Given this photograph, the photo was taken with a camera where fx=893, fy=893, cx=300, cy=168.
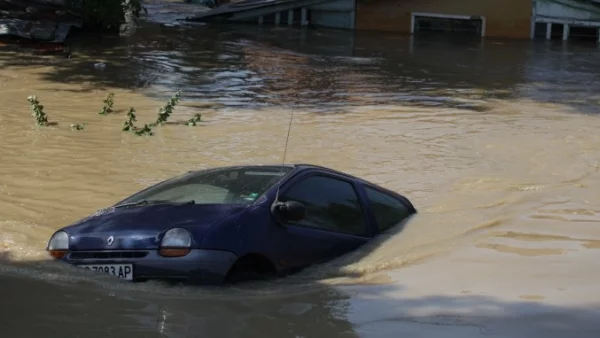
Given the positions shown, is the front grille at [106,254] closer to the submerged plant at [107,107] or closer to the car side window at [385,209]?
the car side window at [385,209]

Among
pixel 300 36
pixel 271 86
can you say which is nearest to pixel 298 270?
pixel 271 86

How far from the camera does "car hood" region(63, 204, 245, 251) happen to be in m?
6.58

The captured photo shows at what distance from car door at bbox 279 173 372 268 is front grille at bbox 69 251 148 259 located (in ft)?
3.72

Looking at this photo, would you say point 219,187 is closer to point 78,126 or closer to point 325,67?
point 78,126

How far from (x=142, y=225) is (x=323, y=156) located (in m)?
7.14

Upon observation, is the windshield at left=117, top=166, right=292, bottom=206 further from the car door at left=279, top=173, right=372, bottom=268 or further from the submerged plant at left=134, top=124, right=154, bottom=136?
the submerged plant at left=134, top=124, right=154, bottom=136

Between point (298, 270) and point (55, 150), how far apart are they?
7425 mm

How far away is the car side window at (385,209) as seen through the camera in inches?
326

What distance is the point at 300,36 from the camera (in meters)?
33.1

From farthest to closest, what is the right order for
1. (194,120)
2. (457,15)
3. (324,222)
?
(457,15), (194,120), (324,222)

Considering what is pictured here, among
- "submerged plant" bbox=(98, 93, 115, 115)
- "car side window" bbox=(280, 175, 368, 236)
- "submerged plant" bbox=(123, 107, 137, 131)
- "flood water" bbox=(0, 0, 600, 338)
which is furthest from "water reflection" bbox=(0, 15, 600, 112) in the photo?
"car side window" bbox=(280, 175, 368, 236)

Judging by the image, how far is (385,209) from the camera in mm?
8500

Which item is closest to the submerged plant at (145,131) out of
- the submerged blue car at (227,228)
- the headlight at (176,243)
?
the submerged blue car at (227,228)

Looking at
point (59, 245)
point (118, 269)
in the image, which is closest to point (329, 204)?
point (118, 269)
